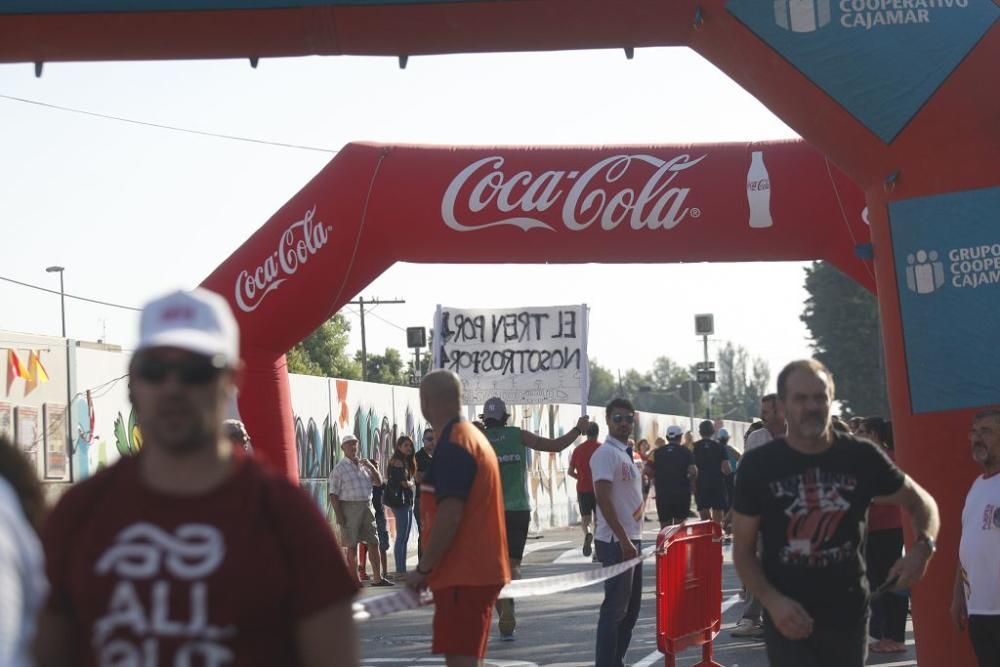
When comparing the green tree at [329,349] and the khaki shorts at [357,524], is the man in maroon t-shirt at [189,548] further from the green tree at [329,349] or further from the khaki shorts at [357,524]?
the green tree at [329,349]

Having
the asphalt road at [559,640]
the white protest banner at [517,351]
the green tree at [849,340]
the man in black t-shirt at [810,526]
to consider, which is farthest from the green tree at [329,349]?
the man in black t-shirt at [810,526]

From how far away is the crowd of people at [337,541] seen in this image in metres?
3.08

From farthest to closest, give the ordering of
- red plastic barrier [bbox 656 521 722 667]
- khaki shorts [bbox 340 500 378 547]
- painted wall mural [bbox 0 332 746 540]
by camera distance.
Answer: khaki shorts [bbox 340 500 378 547] → painted wall mural [bbox 0 332 746 540] → red plastic barrier [bbox 656 521 722 667]

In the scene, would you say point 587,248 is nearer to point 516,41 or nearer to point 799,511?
point 516,41

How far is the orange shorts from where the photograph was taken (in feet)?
23.1

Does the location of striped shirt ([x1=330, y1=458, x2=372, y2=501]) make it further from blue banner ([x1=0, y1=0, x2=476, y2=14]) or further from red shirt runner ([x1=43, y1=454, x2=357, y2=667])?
red shirt runner ([x1=43, y1=454, x2=357, y2=667])

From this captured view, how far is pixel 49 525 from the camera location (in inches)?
127

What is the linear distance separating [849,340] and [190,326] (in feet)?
304

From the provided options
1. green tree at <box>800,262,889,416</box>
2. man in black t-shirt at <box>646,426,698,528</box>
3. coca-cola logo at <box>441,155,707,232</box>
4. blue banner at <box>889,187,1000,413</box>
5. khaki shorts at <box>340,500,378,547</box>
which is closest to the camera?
blue banner at <box>889,187,1000,413</box>

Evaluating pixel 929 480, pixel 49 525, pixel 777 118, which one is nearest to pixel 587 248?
pixel 777 118

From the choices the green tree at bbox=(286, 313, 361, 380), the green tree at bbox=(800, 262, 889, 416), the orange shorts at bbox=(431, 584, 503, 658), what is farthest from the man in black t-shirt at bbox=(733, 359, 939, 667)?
the green tree at bbox=(800, 262, 889, 416)

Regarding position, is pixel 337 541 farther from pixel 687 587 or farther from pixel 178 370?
pixel 178 370

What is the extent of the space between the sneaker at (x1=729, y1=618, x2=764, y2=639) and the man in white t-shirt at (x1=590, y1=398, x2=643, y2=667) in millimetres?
2897

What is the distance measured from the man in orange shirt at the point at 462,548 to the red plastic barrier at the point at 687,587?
7.63 ft
